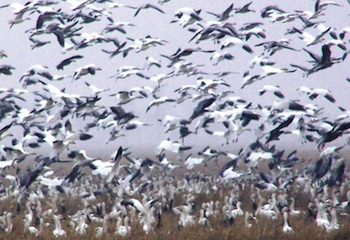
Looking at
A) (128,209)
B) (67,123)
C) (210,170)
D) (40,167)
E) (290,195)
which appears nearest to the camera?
(40,167)

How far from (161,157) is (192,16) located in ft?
19.7

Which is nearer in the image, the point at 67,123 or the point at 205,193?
the point at 67,123

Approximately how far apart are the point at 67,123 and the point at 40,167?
64.7 inches

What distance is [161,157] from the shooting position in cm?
2119

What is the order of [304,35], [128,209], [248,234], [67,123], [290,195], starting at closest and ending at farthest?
[248,234]
[67,123]
[304,35]
[128,209]
[290,195]

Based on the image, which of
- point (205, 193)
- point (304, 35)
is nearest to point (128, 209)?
point (205, 193)

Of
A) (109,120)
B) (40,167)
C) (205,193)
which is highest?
(40,167)

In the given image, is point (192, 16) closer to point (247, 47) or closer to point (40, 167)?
point (247, 47)

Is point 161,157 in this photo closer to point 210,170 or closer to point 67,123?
point 67,123

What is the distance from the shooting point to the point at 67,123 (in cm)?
1577

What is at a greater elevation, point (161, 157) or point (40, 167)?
point (40, 167)

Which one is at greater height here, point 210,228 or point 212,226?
point 210,228

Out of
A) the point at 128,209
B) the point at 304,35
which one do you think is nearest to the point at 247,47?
the point at 304,35

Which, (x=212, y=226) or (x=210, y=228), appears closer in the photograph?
(x=210, y=228)
